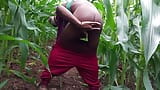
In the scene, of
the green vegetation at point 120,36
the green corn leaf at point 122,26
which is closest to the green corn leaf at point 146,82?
the green vegetation at point 120,36

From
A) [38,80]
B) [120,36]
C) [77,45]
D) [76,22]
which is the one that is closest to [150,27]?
[120,36]

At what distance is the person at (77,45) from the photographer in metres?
1.33

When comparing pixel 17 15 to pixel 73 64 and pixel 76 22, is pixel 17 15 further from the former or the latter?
pixel 73 64

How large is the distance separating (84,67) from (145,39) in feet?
2.31

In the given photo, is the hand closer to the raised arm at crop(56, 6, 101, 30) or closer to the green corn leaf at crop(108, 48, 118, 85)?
the raised arm at crop(56, 6, 101, 30)

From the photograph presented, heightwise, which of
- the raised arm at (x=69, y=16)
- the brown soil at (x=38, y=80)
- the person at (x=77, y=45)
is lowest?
the brown soil at (x=38, y=80)

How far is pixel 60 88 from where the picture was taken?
1632 mm

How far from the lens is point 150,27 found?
0.79 metres

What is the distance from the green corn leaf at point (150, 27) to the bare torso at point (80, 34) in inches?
18.9

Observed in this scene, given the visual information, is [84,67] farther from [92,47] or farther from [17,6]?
[17,6]

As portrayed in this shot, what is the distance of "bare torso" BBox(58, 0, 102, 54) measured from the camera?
1326 millimetres

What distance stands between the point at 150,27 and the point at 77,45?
648 mm

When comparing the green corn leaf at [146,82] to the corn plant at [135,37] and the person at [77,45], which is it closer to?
the corn plant at [135,37]

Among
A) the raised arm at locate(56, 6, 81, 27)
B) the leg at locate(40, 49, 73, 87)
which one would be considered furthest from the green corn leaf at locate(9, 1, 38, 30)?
the leg at locate(40, 49, 73, 87)
